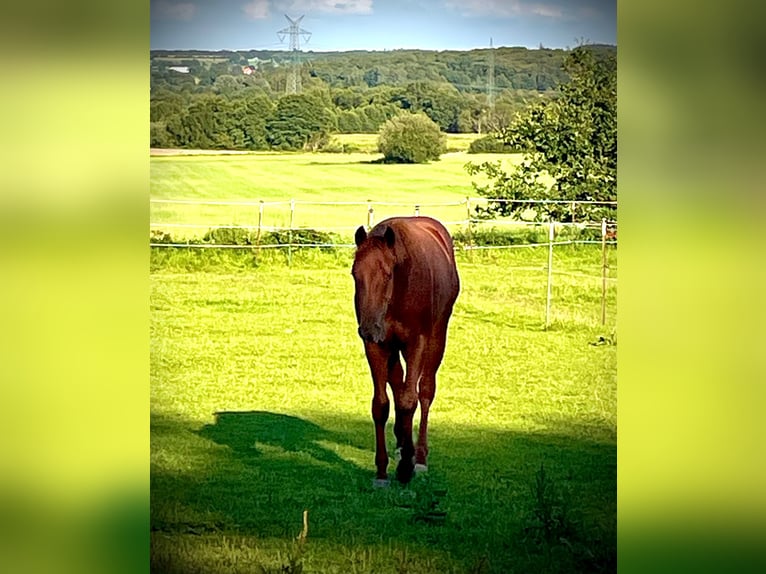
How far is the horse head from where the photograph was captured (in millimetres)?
6906

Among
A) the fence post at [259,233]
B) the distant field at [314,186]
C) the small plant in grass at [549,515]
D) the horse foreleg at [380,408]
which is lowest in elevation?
the small plant in grass at [549,515]

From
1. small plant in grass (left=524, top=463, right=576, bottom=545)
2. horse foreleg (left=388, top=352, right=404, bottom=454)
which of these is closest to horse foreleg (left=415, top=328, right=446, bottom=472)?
horse foreleg (left=388, top=352, right=404, bottom=454)

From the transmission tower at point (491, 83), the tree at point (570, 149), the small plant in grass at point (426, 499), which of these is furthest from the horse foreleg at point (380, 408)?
the transmission tower at point (491, 83)

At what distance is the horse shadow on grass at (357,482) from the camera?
7.07 metres

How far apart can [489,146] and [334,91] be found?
31.5 inches

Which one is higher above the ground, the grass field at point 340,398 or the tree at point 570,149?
the tree at point 570,149

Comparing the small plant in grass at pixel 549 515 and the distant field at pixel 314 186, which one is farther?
the distant field at pixel 314 186

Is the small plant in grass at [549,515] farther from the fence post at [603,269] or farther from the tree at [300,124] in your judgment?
the tree at [300,124]
